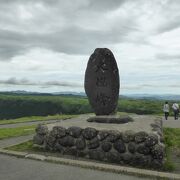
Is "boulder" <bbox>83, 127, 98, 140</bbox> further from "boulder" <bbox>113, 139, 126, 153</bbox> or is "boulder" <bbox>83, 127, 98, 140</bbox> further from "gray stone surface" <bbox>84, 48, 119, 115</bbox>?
"gray stone surface" <bbox>84, 48, 119, 115</bbox>

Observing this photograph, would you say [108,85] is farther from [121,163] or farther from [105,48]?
[121,163]

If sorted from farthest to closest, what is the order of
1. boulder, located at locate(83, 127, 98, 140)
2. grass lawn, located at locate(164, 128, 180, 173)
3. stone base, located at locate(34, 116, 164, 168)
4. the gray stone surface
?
the gray stone surface
boulder, located at locate(83, 127, 98, 140)
stone base, located at locate(34, 116, 164, 168)
grass lawn, located at locate(164, 128, 180, 173)

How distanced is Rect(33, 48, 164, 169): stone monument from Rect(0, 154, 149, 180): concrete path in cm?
140

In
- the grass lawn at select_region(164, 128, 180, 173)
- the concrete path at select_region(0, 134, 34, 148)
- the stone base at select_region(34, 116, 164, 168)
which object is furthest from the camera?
the concrete path at select_region(0, 134, 34, 148)

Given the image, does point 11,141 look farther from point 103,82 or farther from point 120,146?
point 120,146

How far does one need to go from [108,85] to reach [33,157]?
456 centimetres

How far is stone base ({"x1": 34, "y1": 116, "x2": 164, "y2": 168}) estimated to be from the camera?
8406 millimetres

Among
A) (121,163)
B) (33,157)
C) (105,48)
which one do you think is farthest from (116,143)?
(105,48)

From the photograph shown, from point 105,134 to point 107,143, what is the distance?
0.87 feet

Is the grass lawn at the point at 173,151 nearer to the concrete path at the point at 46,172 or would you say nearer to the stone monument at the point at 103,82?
the concrete path at the point at 46,172

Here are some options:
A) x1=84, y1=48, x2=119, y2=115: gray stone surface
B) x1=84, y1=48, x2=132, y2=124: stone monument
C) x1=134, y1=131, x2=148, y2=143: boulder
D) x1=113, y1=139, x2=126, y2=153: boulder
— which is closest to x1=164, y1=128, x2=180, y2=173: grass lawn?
x1=134, y1=131, x2=148, y2=143: boulder

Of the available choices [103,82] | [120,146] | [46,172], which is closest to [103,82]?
[103,82]

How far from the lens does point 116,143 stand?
8820 mm

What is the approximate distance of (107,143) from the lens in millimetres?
8969
